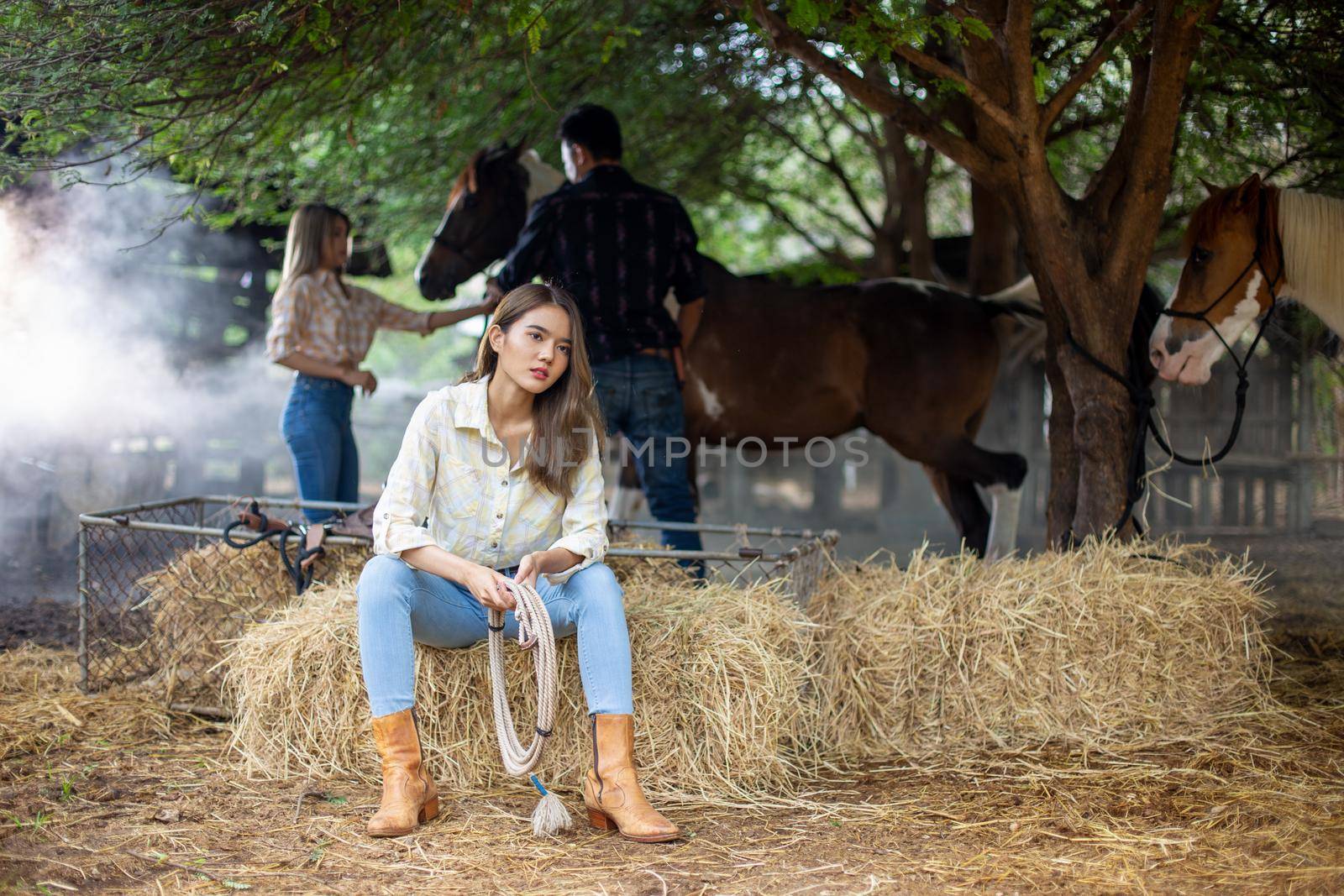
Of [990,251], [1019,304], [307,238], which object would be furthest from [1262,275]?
[307,238]

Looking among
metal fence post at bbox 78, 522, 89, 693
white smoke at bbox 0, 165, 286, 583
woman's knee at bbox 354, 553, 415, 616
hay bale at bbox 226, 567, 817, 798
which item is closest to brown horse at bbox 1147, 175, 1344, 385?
hay bale at bbox 226, 567, 817, 798

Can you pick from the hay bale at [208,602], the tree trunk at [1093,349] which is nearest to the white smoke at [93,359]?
the hay bale at [208,602]

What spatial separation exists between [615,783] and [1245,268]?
2903mm

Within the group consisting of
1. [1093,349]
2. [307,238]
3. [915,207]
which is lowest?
[1093,349]

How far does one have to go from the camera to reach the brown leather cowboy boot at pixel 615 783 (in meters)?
2.36

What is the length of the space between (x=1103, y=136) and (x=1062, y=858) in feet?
18.2

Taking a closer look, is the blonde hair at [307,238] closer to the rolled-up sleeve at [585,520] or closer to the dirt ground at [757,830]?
the dirt ground at [757,830]

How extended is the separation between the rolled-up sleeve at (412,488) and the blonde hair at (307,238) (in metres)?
1.80

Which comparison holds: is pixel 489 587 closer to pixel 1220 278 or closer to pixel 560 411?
pixel 560 411

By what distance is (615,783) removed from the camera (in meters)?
2.39

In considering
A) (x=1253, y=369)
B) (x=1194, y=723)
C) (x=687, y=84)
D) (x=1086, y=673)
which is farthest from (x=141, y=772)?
(x=1253, y=369)

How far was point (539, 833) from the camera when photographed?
7.70 feet

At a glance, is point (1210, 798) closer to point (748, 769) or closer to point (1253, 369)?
point (748, 769)

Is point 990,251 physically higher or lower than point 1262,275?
higher
